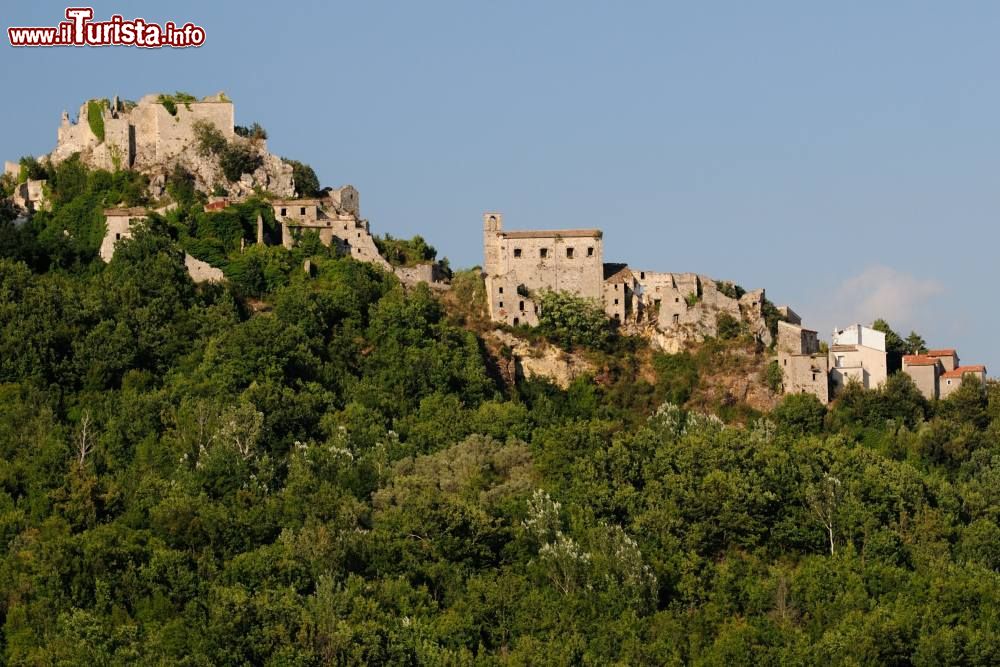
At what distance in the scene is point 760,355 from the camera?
84.9 metres

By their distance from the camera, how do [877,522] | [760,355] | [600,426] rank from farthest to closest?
[760,355]
[600,426]
[877,522]

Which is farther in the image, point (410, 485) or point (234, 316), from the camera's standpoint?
point (234, 316)

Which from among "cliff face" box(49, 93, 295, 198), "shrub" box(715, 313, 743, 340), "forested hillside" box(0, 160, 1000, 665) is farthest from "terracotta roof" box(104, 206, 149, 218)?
"shrub" box(715, 313, 743, 340)

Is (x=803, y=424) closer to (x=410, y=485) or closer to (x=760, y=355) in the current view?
(x=760, y=355)

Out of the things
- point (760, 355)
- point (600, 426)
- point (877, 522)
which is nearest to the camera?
point (877, 522)

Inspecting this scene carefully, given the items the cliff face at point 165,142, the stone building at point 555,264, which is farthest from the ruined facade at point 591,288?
the cliff face at point 165,142

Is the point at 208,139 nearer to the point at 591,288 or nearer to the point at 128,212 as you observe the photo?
the point at 128,212

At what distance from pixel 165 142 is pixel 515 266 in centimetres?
1236

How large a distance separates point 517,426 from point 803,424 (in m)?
8.98

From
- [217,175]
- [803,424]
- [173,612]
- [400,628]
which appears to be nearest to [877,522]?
[803,424]

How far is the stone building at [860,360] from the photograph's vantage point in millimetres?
84875

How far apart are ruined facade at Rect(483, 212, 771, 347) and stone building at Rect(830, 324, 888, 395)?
2.30m

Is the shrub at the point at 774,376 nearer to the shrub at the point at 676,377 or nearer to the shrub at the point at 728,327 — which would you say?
the shrub at the point at 728,327

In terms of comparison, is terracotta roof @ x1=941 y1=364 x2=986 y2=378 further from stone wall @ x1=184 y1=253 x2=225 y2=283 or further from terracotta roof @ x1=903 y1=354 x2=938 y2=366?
stone wall @ x1=184 y1=253 x2=225 y2=283
